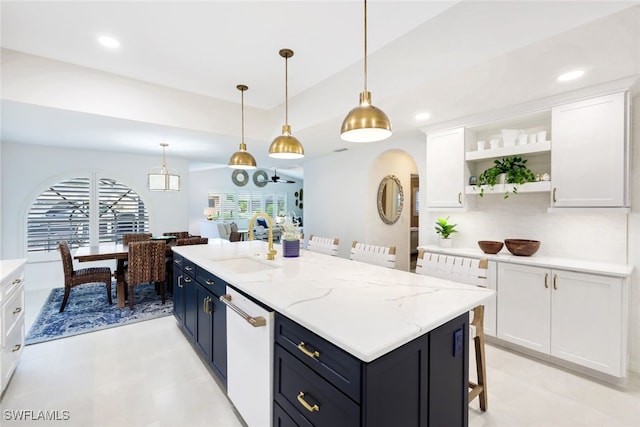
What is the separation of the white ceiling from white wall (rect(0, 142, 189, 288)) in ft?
5.71

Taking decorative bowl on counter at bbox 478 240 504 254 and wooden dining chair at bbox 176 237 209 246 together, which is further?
wooden dining chair at bbox 176 237 209 246

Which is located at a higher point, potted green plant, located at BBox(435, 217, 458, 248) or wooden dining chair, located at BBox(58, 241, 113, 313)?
potted green plant, located at BBox(435, 217, 458, 248)

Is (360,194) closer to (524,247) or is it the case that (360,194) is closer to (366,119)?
(524,247)

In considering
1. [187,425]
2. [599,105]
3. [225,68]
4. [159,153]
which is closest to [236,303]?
[187,425]

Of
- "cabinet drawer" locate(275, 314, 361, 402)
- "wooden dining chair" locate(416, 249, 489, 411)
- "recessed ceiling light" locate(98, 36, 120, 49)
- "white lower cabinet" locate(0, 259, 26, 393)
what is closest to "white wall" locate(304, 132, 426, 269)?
"wooden dining chair" locate(416, 249, 489, 411)

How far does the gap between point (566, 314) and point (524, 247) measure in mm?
644

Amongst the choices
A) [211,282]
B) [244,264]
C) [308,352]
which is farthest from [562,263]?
[211,282]

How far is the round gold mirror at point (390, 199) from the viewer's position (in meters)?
4.98

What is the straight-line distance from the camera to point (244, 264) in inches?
109

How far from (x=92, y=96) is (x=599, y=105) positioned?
472 centimetres

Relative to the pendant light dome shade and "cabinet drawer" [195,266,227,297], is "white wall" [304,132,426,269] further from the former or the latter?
"cabinet drawer" [195,266,227,297]

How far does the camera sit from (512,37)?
1876mm

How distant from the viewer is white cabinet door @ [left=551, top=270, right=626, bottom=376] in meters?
2.18

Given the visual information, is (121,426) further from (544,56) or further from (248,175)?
(248,175)
